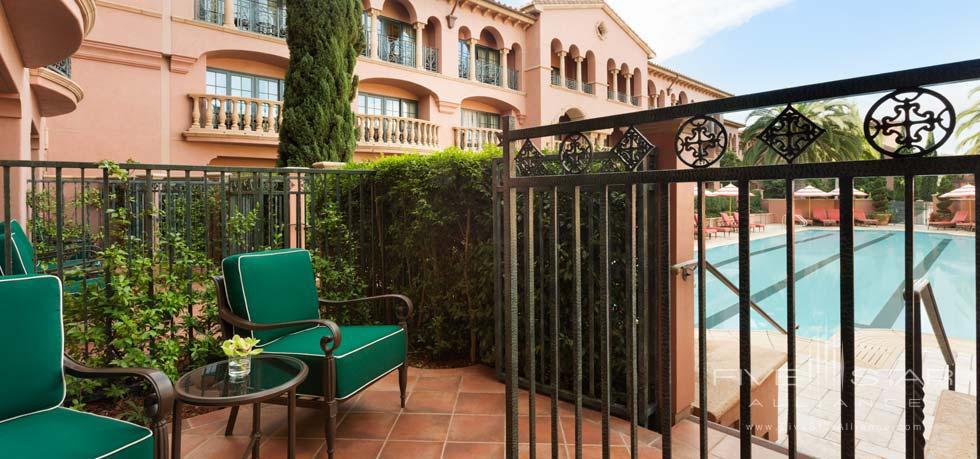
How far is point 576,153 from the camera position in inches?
63.7

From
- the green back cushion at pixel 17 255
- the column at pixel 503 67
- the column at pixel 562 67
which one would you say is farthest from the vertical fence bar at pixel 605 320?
the column at pixel 562 67

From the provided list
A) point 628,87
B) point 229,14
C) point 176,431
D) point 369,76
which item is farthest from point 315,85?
point 628,87

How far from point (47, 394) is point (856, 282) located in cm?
1069

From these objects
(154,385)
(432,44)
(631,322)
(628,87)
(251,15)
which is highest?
(628,87)

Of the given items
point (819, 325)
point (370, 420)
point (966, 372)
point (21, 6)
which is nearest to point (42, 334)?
point (370, 420)

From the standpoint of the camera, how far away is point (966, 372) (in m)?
4.65

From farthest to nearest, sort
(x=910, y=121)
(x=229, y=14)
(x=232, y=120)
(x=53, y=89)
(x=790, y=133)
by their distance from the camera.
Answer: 1. (x=229, y=14)
2. (x=232, y=120)
3. (x=53, y=89)
4. (x=790, y=133)
5. (x=910, y=121)

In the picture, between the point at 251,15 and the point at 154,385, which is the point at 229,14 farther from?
the point at 154,385

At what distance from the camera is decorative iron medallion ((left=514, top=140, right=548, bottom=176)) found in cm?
177

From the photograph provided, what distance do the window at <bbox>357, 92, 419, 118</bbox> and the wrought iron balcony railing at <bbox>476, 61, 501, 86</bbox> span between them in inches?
103

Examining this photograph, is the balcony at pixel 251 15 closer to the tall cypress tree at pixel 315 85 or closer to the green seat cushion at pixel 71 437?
the tall cypress tree at pixel 315 85

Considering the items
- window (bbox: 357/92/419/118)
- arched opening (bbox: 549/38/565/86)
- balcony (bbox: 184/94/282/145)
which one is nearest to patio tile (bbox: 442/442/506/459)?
balcony (bbox: 184/94/282/145)

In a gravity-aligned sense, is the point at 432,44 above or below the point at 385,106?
above

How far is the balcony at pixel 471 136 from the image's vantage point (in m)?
14.2
